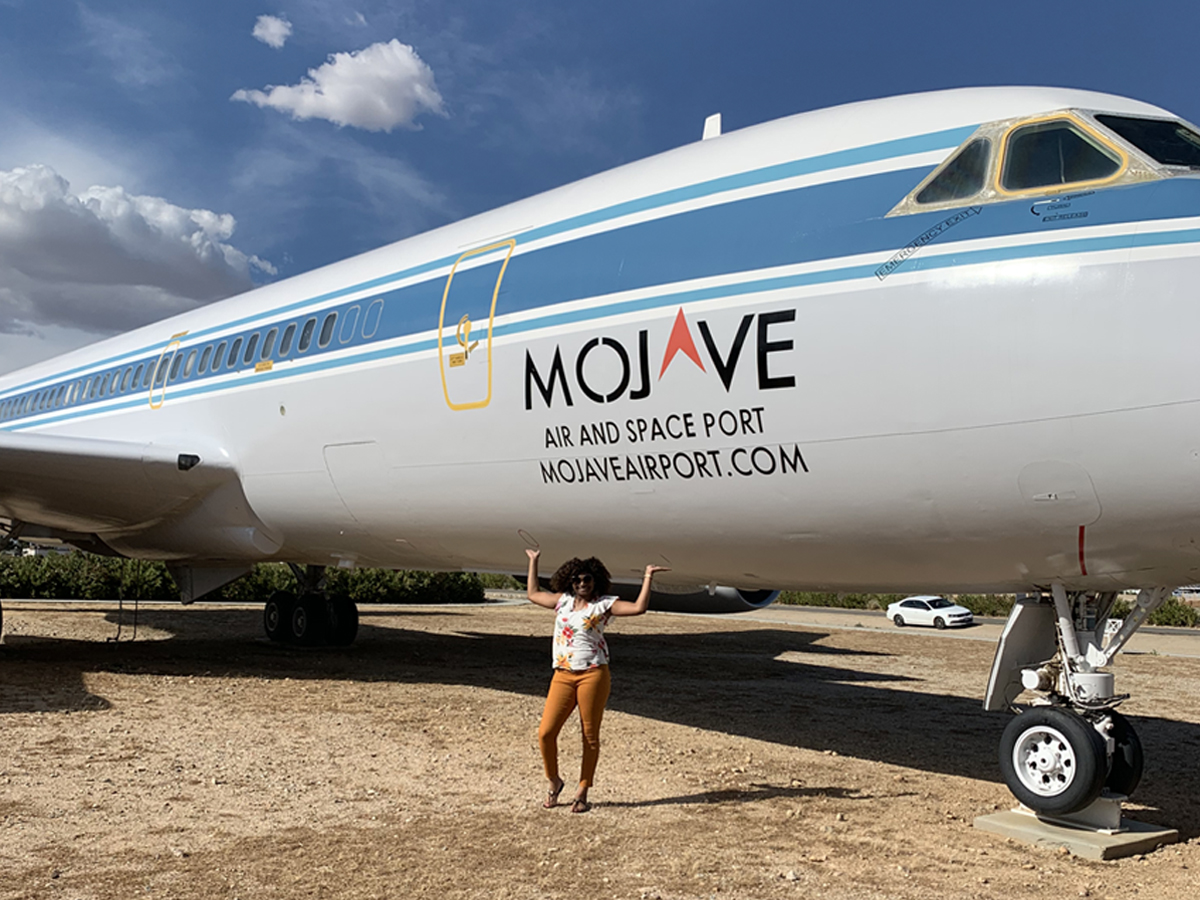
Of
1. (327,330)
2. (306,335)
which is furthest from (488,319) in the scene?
(306,335)

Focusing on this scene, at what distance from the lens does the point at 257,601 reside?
96.4ft

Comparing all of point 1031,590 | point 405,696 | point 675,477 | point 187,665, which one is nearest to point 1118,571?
point 1031,590

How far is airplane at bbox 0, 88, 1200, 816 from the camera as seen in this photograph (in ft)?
16.3

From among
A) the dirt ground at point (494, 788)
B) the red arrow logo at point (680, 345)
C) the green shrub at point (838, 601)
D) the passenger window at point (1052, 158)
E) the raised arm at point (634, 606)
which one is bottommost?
the dirt ground at point (494, 788)

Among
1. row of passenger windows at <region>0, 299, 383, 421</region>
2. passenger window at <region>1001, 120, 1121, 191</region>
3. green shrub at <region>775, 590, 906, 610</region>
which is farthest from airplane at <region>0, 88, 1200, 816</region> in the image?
green shrub at <region>775, 590, 906, 610</region>

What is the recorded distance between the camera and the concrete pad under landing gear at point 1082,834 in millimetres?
5395

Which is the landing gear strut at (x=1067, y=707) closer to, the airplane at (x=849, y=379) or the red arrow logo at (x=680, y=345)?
the airplane at (x=849, y=379)

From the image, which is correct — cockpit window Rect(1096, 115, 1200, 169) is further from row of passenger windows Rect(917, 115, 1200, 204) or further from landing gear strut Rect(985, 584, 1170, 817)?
landing gear strut Rect(985, 584, 1170, 817)

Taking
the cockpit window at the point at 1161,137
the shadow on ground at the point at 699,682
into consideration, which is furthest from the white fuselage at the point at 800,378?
the shadow on ground at the point at 699,682

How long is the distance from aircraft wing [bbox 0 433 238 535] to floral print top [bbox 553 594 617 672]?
5.58 metres

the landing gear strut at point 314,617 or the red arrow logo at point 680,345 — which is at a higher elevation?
the red arrow logo at point 680,345

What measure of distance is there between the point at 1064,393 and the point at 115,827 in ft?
17.7

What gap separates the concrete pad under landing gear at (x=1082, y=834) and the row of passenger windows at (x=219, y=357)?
242 inches

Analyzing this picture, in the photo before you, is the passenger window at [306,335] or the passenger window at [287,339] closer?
the passenger window at [306,335]
